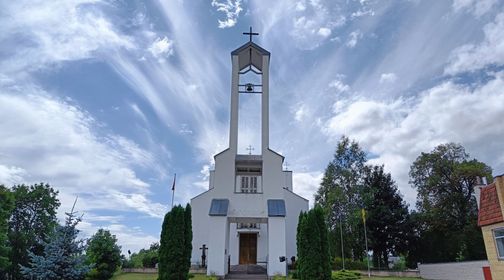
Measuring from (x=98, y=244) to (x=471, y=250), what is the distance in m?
28.4

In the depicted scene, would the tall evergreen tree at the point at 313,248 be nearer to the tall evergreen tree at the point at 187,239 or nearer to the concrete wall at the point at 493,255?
the tall evergreen tree at the point at 187,239

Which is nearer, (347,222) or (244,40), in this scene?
(244,40)

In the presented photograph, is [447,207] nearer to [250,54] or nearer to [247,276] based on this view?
[247,276]

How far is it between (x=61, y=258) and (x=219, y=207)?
9.59 metres

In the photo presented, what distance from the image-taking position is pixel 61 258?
37.6 feet

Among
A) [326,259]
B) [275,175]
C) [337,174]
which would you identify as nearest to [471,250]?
[337,174]

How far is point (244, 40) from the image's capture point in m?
25.2

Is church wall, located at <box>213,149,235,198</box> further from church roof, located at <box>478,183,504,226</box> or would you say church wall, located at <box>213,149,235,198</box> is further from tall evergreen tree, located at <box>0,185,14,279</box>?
church roof, located at <box>478,183,504,226</box>

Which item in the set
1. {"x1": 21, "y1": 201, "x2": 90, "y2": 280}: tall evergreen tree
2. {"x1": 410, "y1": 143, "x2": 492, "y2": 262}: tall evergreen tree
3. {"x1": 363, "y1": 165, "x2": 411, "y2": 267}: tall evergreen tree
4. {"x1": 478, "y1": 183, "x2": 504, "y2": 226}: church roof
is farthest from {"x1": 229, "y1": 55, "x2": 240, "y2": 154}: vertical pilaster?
{"x1": 410, "y1": 143, "x2": 492, "y2": 262}: tall evergreen tree

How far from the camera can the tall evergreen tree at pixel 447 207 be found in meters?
27.9

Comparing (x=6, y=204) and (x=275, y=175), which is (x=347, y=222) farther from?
(x=6, y=204)

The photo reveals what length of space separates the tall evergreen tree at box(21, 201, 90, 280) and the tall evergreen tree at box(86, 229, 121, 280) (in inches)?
217

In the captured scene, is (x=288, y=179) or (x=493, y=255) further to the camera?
(x=288, y=179)

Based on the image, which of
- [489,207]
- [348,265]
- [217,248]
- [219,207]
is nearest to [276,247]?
[217,248]
